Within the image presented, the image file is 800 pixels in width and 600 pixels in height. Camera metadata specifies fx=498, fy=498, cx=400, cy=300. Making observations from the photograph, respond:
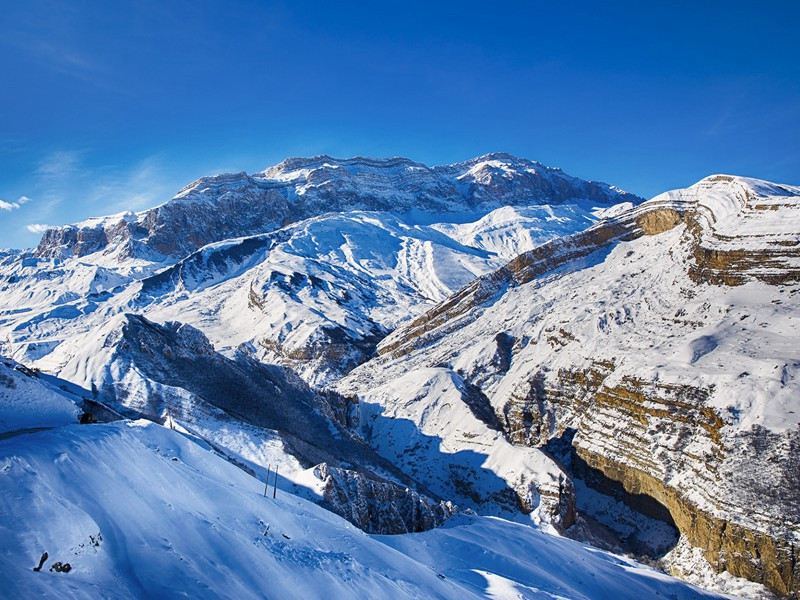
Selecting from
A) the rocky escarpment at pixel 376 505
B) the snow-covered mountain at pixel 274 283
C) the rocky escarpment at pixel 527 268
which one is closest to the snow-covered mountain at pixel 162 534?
the rocky escarpment at pixel 376 505

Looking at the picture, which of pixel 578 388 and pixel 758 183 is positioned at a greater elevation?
pixel 758 183

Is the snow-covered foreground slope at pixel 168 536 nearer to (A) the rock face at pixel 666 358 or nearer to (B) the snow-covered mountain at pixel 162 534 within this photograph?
(B) the snow-covered mountain at pixel 162 534

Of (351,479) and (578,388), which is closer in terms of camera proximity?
(351,479)

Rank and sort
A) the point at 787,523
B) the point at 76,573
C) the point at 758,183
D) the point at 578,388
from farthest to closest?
the point at 758,183, the point at 578,388, the point at 787,523, the point at 76,573

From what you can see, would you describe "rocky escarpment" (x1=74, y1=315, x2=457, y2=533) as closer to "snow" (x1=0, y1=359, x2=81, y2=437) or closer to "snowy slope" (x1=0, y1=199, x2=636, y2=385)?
"snow" (x1=0, y1=359, x2=81, y2=437)

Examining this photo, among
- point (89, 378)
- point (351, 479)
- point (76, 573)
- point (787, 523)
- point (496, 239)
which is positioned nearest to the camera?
point (76, 573)

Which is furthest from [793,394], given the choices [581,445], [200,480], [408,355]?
[408,355]

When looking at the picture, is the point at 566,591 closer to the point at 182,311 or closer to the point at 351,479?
the point at 351,479
